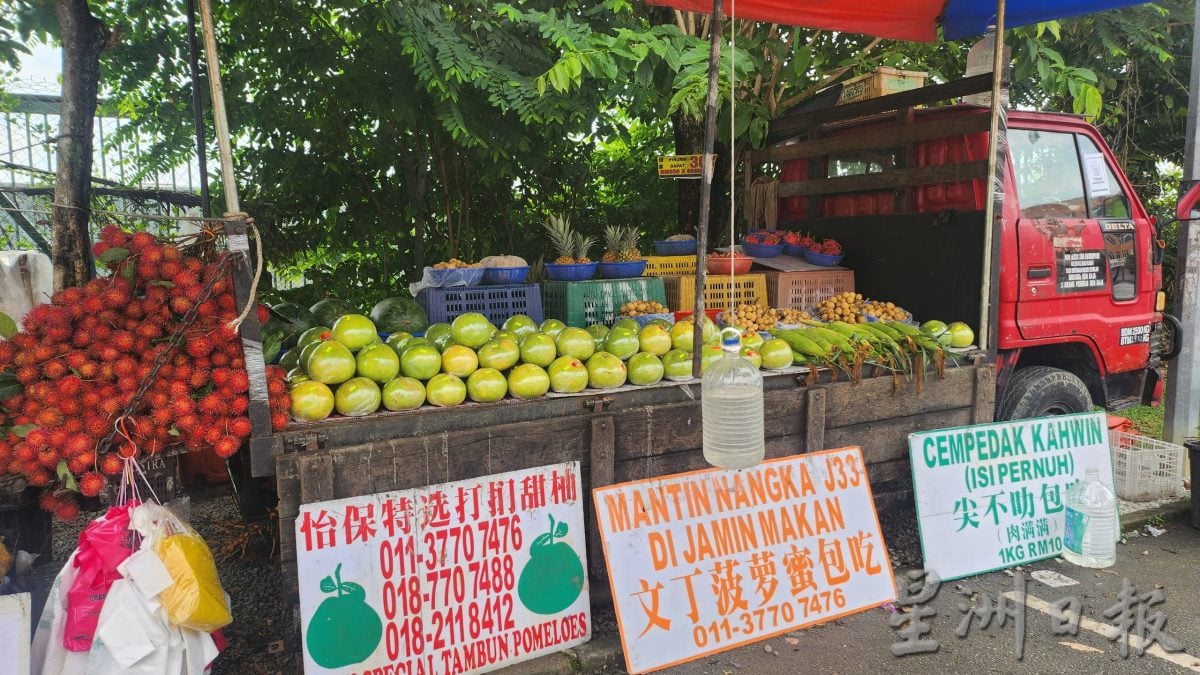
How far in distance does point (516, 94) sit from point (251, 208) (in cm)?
376

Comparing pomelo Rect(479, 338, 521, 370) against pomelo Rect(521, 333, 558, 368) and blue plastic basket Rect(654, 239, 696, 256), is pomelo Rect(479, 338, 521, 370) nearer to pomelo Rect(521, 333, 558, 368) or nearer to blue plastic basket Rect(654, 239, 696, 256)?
pomelo Rect(521, 333, 558, 368)

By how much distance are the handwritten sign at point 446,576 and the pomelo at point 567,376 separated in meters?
0.37

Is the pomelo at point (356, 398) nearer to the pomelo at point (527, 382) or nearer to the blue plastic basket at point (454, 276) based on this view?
the pomelo at point (527, 382)

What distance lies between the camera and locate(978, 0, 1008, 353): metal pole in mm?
4156

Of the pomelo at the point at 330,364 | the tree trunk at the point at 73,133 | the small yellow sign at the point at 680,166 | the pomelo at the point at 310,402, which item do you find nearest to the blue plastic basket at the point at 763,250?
the small yellow sign at the point at 680,166

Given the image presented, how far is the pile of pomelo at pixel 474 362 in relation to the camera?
3.05m

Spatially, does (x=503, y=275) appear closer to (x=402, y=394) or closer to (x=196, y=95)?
(x=402, y=394)

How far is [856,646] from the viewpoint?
333cm

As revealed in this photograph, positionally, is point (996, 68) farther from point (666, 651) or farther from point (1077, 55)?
point (1077, 55)

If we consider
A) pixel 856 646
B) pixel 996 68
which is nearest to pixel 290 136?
pixel 996 68

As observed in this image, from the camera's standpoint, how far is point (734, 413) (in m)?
2.96

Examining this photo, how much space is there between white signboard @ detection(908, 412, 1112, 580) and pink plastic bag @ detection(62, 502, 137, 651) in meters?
3.69

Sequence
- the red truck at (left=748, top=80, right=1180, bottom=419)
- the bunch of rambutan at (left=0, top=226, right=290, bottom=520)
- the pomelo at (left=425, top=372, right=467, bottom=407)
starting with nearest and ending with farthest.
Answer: the bunch of rambutan at (left=0, top=226, right=290, bottom=520), the pomelo at (left=425, top=372, right=467, bottom=407), the red truck at (left=748, top=80, right=1180, bottom=419)

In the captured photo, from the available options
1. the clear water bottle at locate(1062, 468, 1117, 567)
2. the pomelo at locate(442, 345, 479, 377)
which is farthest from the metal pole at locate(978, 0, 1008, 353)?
the pomelo at locate(442, 345, 479, 377)
